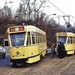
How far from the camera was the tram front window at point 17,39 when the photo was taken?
24.0 metres

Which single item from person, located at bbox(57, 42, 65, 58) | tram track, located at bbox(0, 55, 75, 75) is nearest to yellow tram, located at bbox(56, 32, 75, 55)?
person, located at bbox(57, 42, 65, 58)

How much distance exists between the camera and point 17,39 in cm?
2408

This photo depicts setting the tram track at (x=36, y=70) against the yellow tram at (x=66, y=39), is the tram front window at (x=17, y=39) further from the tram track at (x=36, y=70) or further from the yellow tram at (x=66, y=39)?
the yellow tram at (x=66, y=39)

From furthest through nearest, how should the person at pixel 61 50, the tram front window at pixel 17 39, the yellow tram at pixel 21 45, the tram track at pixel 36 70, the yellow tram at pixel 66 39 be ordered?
the yellow tram at pixel 66 39, the person at pixel 61 50, the tram front window at pixel 17 39, the yellow tram at pixel 21 45, the tram track at pixel 36 70

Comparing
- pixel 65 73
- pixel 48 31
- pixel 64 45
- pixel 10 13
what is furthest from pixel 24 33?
pixel 10 13

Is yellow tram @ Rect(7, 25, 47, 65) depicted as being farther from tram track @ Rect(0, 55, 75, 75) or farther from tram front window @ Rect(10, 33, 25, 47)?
tram track @ Rect(0, 55, 75, 75)

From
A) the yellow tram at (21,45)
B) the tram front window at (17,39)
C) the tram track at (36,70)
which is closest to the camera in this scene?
the tram track at (36,70)

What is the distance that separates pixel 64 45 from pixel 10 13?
63.5 metres

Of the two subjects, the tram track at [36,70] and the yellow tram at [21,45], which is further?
the yellow tram at [21,45]

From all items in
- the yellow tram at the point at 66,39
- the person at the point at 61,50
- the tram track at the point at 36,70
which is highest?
the yellow tram at the point at 66,39

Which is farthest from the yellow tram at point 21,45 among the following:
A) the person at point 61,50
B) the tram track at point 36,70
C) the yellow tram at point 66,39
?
the yellow tram at point 66,39

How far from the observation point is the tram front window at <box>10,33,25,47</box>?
23981mm

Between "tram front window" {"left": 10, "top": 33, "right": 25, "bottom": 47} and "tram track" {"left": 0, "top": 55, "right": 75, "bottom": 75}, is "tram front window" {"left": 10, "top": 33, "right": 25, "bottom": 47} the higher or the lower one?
the higher one

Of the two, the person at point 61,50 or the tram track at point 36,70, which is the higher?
the person at point 61,50
